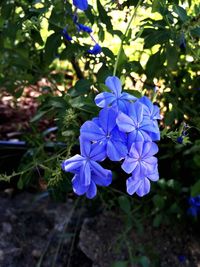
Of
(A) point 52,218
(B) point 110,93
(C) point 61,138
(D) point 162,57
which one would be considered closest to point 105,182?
(B) point 110,93

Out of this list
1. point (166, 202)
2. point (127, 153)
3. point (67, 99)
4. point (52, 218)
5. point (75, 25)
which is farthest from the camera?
point (52, 218)

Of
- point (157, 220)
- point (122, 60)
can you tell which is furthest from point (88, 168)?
point (157, 220)

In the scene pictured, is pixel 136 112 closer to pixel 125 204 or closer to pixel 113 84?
pixel 113 84

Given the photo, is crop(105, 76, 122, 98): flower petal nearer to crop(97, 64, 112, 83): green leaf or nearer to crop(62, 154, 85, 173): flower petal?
crop(62, 154, 85, 173): flower petal

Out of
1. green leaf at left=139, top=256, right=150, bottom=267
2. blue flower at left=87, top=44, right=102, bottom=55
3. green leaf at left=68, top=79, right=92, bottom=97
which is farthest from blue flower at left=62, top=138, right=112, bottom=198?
green leaf at left=139, top=256, right=150, bottom=267

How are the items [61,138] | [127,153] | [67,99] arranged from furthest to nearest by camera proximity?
[61,138], [67,99], [127,153]

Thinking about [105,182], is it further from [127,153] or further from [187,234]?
[187,234]

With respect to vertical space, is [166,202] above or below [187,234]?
above
